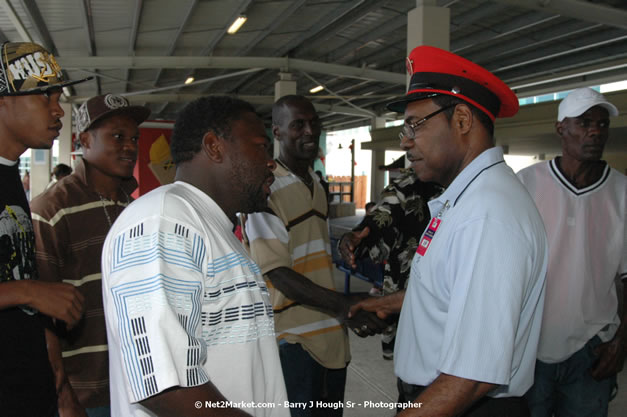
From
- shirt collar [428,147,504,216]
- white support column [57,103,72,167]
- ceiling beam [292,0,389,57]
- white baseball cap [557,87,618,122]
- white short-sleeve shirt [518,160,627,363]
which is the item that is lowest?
white short-sleeve shirt [518,160,627,363]

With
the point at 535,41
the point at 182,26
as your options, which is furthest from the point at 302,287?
the point at 535,41

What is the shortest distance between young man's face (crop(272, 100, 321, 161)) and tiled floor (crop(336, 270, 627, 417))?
2354 mm

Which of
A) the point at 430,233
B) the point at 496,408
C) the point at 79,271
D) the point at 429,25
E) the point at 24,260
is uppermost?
the point at 429,25

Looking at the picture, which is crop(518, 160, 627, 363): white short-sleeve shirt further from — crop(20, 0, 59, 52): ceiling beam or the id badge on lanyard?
crop(20, 0, 59, 52): ceiling beam

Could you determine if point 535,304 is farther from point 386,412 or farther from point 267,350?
point 386,412

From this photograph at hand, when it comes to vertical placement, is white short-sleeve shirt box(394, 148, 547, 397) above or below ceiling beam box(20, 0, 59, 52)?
below

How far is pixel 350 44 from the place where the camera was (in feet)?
40.8

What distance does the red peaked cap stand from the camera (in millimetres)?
1609

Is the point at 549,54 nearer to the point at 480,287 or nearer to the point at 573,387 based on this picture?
the point at 573,387

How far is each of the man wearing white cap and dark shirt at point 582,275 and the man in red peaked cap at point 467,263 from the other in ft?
3.58

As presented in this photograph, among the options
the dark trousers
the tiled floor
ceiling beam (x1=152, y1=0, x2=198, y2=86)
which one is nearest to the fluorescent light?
ceiling beam (x1=152, y1=0, x2=198, y2=86)

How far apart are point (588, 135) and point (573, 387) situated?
139cm

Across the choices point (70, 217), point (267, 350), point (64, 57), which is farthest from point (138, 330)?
point (64, 57)

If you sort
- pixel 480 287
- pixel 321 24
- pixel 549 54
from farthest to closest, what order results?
pixel 549 54, pixel 321 24, pixel 480 287
